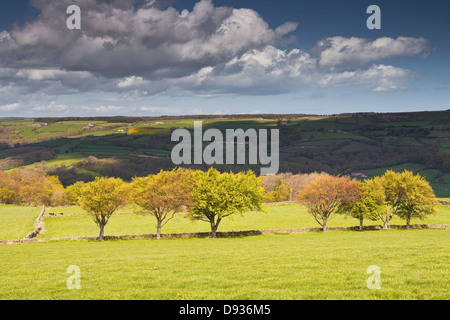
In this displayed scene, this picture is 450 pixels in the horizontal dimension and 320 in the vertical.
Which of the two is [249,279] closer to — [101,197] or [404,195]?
[101,197]

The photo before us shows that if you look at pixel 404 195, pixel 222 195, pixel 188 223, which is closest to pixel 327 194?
pixel 404 195

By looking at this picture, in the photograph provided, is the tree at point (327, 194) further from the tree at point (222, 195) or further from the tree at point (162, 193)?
the tree at point (162, 193)

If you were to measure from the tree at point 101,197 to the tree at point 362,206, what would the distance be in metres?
45.4

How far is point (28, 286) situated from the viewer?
820 inches

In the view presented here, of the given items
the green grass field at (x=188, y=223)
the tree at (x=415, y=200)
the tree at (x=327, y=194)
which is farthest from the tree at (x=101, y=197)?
the tree at (x=415, y=200)

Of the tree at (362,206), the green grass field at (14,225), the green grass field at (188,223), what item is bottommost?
the green grass field at (188,223)

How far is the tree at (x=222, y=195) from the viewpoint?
66.9 metres

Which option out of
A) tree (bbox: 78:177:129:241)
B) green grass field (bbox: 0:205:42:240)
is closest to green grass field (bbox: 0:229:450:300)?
tree (bbox: 78:177:129:241)

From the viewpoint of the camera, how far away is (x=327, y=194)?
246 feet

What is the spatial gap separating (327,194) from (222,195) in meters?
23.1

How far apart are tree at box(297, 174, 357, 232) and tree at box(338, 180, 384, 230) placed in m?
1.19

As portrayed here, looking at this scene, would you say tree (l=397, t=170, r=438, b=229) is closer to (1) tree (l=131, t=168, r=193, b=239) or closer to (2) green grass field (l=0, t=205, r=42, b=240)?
(1) tree (l=131, t=168, r=193, b=239)

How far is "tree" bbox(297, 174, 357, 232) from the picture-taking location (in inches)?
2948
